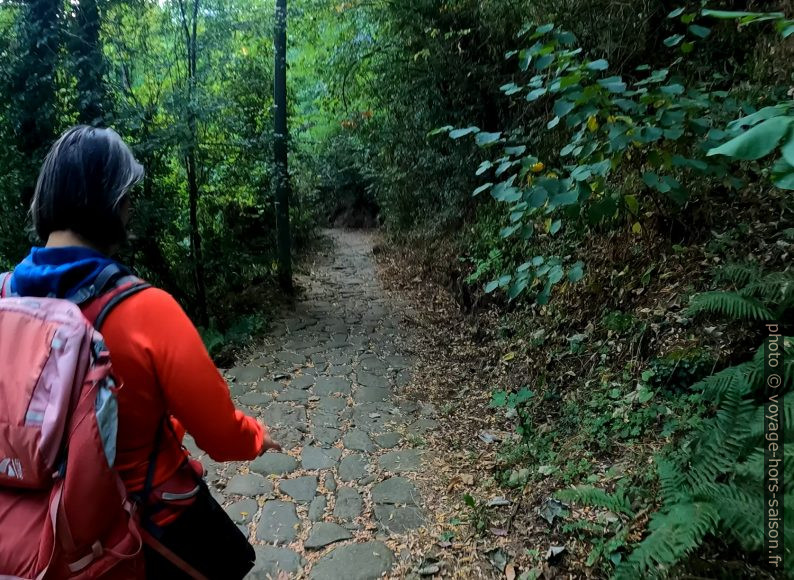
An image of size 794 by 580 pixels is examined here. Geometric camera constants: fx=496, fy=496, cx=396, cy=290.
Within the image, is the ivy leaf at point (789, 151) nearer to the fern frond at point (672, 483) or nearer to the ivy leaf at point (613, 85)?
the ivy leaf at point (613, 85)

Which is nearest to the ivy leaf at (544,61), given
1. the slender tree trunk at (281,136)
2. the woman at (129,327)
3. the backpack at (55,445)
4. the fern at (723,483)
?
the fern at (723,483)

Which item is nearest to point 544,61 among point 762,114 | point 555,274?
point 555,274

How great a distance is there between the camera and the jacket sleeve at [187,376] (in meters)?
1.21

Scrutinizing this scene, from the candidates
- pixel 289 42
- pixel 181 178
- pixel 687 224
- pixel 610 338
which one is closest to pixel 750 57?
pixel 687 224

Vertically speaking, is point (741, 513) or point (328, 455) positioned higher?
point (741, 513)

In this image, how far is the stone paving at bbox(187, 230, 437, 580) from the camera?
2.95m

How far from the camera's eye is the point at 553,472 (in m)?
3.08

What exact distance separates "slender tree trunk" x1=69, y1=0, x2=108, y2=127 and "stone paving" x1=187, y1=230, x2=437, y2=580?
318 centimetres

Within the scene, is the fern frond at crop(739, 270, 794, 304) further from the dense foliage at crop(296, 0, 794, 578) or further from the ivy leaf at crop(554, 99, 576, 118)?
the ivy leaf at crop(554, 99, 576, 118)

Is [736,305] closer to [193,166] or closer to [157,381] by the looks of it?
[157,381]

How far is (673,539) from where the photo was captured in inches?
73.1

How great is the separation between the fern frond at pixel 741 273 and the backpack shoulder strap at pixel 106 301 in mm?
3232

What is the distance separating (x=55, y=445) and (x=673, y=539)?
2.03 metres

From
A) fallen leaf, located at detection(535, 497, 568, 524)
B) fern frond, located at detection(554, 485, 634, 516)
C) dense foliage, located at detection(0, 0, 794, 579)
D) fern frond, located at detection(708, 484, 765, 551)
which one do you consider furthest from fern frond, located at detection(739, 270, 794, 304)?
fallen leaf, located at detection(535, 497, 568, 524)
